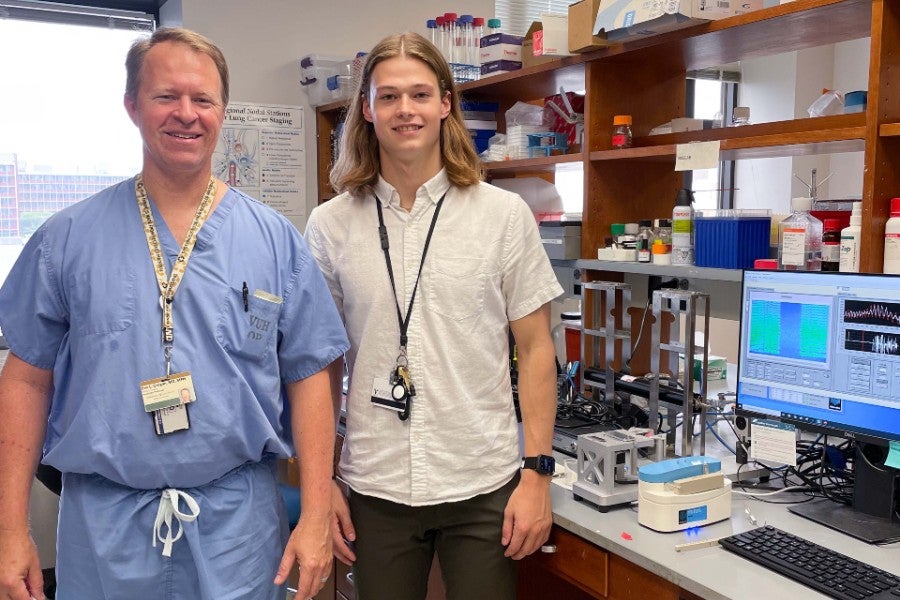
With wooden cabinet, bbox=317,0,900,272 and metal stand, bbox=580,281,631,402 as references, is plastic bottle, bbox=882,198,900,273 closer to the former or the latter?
wooden cabinet, bbox=317,0,900,272

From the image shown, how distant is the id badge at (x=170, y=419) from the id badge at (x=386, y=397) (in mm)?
368

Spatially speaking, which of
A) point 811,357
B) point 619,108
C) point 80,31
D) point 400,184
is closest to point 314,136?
point 80,31

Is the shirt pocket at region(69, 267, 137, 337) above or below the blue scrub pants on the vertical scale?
above

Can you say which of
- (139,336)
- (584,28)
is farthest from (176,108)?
(584,28)

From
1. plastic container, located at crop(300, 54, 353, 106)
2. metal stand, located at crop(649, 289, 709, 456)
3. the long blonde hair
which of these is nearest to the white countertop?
metal stand, located at crop(649, 289, 709, 456)

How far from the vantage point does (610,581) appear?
1539 mm

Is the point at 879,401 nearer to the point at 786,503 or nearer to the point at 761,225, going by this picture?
the point at 786,503

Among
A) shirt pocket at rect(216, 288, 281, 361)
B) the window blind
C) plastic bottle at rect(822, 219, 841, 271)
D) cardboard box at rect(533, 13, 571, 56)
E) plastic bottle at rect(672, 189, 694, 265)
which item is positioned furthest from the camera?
the window blind

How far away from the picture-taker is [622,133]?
222 centimetres

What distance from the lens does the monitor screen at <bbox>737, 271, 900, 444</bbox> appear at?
1.50 m

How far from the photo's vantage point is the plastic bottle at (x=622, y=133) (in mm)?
2209

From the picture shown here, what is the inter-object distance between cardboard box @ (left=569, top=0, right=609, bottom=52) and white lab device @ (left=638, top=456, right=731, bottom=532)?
3.66 feet

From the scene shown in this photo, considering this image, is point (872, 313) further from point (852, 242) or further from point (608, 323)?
point (608, 323)

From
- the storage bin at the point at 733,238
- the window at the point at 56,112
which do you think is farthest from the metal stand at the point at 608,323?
the window at the point at 56,112
